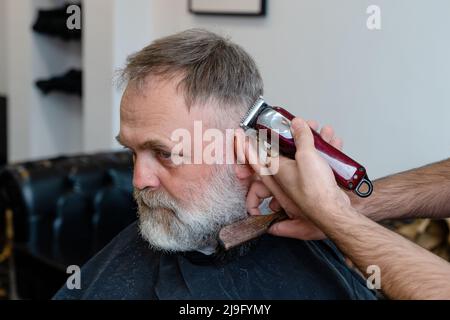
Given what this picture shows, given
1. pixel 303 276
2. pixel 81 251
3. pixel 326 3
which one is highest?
pixel 326 3

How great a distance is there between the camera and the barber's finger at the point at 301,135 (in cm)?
103

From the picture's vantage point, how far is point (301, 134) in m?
1.06

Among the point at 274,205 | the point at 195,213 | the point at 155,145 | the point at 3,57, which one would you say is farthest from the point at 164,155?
the point at 3,57

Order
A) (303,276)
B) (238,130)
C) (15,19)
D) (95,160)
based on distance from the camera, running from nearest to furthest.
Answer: (238,130), (303,276), (95,160), (15,19)

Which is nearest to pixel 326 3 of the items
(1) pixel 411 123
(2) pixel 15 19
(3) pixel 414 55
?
(3) pixel 414 55

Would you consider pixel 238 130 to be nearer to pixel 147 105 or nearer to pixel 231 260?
pixel 147 105

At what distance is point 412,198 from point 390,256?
1.40ft

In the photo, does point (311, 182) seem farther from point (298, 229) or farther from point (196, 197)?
point (196, 197)

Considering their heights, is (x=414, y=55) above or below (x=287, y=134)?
above

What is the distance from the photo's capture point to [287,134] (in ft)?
3.61

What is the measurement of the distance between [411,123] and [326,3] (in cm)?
58

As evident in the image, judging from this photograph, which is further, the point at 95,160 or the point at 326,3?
the point at 95,160

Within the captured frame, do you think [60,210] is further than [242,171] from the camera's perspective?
Yes

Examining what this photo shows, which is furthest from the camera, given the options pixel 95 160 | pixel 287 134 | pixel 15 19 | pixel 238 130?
pixel 15 19
